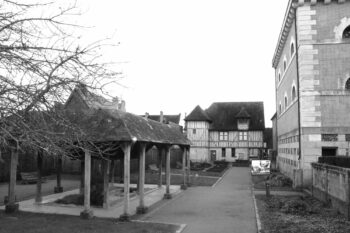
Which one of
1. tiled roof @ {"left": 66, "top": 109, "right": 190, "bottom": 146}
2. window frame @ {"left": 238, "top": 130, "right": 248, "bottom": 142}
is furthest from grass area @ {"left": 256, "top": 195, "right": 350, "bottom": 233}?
window frame @ {"left": 238, "top": 130, "right": 248, "bottom": 142}

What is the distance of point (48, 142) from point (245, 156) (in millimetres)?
41997

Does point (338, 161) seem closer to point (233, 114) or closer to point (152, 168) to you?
point (152, 168)

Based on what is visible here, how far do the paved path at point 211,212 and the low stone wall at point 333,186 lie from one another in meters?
2.91

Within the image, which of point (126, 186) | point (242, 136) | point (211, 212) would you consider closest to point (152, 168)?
point (242, 136)

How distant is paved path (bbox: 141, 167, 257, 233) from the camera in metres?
11.2

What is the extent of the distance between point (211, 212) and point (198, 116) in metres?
33.0

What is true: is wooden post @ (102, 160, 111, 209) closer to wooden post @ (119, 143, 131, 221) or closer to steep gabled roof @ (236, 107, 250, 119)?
wooden post @ (119, 143, 131, 221)

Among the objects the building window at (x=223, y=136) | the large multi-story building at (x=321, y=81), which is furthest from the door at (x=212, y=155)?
the large multi-story building at (x=321, y=81)

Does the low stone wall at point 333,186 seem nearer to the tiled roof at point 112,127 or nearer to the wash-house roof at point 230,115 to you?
the tiled roof at point 112,127

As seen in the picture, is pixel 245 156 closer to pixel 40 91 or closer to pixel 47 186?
pixel 47 186

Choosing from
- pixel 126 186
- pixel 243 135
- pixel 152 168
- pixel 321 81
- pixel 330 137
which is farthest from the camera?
pixel 243 135

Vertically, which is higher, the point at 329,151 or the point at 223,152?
the point at 329,151

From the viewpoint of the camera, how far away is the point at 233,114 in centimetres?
4841

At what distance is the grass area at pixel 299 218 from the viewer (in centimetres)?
998
